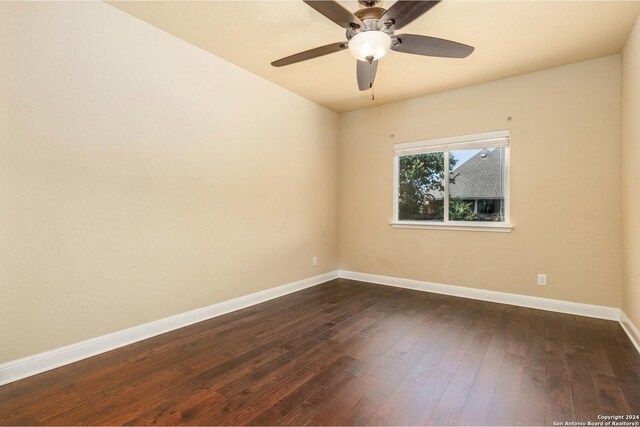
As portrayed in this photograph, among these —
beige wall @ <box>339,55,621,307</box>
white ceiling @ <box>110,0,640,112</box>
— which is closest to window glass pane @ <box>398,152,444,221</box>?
beige wall @ <box>339,55,621,307</box>

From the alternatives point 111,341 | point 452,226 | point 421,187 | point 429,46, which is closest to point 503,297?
point 452,226

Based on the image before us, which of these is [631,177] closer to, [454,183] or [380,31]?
[454,183]

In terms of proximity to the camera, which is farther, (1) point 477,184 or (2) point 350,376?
(1) point 477,184

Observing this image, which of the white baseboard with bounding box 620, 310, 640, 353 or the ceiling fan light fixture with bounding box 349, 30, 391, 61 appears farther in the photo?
the white baseboard with bounding box 620, 310, 640, 353

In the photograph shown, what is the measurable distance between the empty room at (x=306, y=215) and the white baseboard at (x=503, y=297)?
2 centimetres

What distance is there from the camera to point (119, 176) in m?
2.45

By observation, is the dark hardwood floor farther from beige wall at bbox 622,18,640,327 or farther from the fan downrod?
the fan downrod

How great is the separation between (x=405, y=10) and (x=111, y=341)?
3.12 metres

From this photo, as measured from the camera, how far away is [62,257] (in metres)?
2.17

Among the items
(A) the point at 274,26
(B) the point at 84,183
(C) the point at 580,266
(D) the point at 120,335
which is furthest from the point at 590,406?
(B) the point at 84,183

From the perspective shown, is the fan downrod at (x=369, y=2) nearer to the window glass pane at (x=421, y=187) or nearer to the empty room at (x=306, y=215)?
the empty room at (x=306, y=215)

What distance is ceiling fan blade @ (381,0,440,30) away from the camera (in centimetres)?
171

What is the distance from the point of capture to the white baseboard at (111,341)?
1.99 metres

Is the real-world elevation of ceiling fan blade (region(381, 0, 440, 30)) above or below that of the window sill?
above
